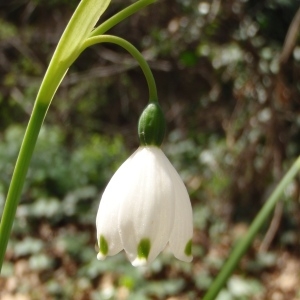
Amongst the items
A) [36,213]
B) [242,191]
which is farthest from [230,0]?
[36,213]

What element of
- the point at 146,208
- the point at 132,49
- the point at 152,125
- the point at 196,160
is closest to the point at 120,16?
the point at 132,49

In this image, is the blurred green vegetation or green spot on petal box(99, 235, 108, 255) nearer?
green spot on petal box(99, 235, 108, 255)

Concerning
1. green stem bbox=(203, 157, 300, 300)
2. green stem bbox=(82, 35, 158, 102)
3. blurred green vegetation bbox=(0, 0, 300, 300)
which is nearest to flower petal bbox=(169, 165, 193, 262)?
green stem bbox=(82, 35, 158, 102)

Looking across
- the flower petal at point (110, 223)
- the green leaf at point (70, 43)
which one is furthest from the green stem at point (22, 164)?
the flower petal at point (110, 223)

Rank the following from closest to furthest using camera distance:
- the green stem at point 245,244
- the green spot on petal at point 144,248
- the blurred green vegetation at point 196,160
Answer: the green spot on petal at point 144,248, the green stem at point 245,244, the blurred green vegetation at point 196,160

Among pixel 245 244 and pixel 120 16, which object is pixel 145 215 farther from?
pixel 245 244

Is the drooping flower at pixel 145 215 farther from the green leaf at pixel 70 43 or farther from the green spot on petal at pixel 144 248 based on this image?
the green leaf at pixel 70 43

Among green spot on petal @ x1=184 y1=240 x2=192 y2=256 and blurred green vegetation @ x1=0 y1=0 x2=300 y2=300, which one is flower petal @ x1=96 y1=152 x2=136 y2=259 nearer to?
green spot on petal @ x1=184 y1=240 x2=192 y2=256
